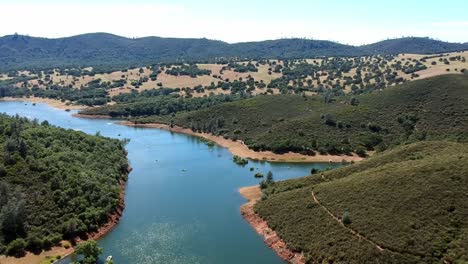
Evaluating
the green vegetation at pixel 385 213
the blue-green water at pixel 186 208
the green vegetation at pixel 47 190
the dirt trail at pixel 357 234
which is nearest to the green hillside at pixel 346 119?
the blue-green water at pixel 186 208

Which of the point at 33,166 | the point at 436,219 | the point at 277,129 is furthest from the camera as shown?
the point at 277,129

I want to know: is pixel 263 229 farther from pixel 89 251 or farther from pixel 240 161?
pixel 240 161

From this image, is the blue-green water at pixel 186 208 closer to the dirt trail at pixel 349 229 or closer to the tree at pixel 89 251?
the tree at pixel 89 251

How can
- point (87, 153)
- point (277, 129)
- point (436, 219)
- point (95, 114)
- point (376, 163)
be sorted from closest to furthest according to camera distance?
point (436, 219), point (376, 163), point (87, 153), point (277, 129), point (95, 114)

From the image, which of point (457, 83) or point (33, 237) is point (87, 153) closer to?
point (33, 237)

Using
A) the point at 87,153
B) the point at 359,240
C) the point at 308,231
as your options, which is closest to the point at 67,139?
the point at 87,153

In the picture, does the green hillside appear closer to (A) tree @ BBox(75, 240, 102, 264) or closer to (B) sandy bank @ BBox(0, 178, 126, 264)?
(B) sandy bank @ BBox(0, 178, 126, 264)

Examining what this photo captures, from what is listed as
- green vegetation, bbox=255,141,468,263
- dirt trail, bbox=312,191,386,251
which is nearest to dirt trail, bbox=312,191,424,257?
dirt trail, bbox=312,191,386,251
